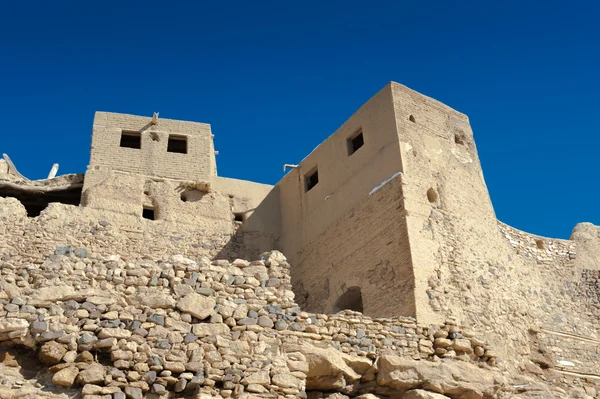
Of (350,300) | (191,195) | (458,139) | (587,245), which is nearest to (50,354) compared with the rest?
(350,300)

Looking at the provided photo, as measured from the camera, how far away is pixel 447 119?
17922 mm

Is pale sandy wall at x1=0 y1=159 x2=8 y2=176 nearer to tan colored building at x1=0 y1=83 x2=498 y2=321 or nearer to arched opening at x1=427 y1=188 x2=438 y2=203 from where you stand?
tan colored building at x1=0 y1=83 x2=498 y2=321

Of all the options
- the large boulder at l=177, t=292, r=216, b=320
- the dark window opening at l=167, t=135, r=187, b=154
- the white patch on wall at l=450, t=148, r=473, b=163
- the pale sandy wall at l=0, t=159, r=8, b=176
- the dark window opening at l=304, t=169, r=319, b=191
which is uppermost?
the dark window opening at l=167, t=135, r=187, b=154

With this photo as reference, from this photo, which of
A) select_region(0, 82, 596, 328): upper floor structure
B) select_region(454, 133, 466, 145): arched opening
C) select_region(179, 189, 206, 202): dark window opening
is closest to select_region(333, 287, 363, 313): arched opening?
select_region(0, 82, 596, 328): upper floor structure

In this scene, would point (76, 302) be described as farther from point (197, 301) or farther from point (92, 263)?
point (197, 301)

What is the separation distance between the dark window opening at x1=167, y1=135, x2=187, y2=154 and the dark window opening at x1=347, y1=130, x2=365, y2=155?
15.6ft

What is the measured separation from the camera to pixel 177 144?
20.4 m

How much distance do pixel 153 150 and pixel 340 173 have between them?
5.02m

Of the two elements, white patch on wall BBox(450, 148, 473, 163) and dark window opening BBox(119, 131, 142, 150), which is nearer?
white patch on wall BBox(450, 148, 473, 163)

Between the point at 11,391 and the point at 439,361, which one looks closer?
the point at 11,391

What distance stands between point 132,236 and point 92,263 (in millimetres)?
8217

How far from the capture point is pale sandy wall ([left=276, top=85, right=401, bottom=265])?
647 inches

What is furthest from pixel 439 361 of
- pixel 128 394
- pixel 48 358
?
pixel 48 358

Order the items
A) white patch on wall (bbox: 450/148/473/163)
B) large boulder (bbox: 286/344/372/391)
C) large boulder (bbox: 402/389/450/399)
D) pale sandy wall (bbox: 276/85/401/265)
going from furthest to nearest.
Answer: white patch on wall (bbox: 450/148/473/163) → pale sandy wall (bbox: 276/85/401/265) → large boulder (bbox: 402/389/450/399) → large boulder (bbox: 286/344/372/391)
